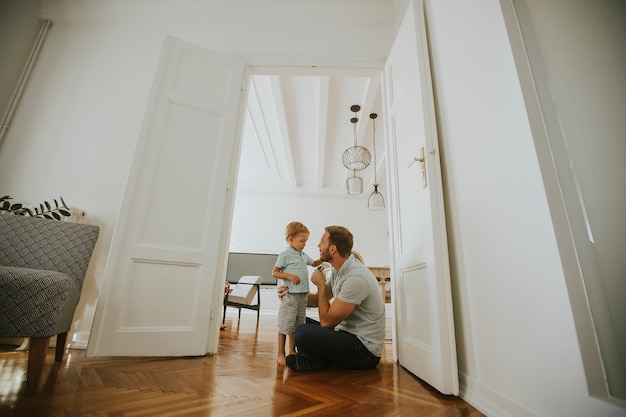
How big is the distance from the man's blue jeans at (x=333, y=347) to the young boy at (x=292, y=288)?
0.77 ft

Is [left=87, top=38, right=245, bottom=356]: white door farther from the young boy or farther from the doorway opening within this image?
the doorway opening

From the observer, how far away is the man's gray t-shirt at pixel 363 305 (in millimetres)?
1621

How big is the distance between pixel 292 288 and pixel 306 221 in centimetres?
510

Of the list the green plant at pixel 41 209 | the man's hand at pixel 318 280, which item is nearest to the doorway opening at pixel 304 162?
the man's hand at pixel 318 280

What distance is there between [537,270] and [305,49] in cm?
270

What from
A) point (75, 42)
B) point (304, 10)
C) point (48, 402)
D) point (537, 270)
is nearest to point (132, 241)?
point (48, 402)

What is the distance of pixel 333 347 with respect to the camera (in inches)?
62.2

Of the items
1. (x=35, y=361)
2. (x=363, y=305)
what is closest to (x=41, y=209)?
(x=35, y=361)

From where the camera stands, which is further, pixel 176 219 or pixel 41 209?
pixel 41 209

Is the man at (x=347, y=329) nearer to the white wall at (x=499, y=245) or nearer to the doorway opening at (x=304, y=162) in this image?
the white wall at (x=499, y=245)

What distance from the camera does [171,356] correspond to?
5.95 feet

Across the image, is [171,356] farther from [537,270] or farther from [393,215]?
[537,270]

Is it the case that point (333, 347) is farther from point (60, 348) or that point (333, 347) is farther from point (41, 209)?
point (41, 209)

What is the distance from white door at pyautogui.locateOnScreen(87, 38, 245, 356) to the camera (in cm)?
179
